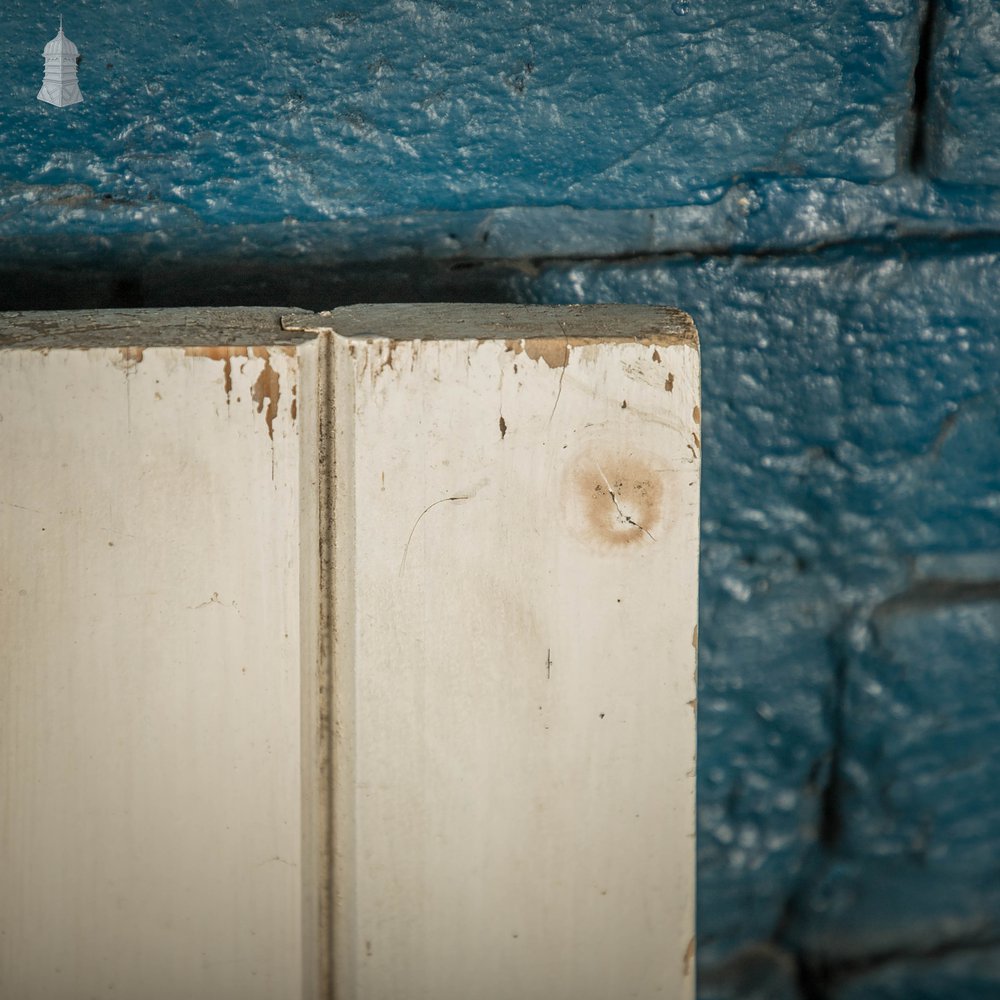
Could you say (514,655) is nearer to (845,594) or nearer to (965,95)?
(845,594)

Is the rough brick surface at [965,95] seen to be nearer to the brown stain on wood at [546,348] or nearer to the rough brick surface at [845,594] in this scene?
the rough brick surface at [845,594]

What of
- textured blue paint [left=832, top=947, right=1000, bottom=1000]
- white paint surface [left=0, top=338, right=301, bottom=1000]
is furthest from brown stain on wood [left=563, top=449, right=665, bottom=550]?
textured blue paint [left=832, top=947, right=1000, bottom=1000]

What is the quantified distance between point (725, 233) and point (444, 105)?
0.83ft

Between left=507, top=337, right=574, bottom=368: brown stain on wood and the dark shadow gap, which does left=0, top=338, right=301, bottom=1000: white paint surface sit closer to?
left=507, top=337, right=574, bottom=368: brown stain on wood

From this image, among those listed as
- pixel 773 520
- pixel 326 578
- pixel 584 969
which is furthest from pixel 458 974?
pixel 773 520

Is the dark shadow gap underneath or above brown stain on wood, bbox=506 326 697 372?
above

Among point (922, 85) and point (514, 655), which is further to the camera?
point (922, 85)

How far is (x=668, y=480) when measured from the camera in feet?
1.93

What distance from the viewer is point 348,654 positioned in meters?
0.59

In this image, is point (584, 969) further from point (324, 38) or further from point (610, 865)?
point (324, 38)

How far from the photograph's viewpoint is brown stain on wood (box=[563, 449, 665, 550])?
1.91 feet

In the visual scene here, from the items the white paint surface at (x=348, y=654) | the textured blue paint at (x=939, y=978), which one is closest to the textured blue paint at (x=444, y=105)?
the white paint surface at (x=348, y=654)

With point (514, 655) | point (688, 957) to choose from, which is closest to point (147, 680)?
point (514, 655)

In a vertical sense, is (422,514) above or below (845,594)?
above
